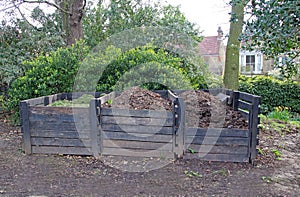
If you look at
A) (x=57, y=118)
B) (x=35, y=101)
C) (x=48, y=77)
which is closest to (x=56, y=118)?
(x=57, y=118)

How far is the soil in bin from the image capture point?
3.48 m

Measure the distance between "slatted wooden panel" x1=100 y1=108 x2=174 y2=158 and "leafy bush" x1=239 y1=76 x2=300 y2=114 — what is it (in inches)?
227

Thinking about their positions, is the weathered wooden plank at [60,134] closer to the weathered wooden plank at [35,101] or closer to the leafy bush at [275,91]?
the weathered wooden plank at [35,101]

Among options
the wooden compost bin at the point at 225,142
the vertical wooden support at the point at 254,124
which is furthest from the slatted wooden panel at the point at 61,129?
the vertical wooden support at the point at 254,124

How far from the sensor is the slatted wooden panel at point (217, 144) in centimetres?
314

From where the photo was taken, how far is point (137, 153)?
3.27 m

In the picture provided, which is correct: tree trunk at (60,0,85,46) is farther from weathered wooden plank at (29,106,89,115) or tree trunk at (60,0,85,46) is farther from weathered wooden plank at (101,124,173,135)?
weathered wooden plank at (101,124,173,135)

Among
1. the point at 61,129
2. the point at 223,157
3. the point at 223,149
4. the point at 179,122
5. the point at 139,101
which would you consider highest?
the point at 139,101

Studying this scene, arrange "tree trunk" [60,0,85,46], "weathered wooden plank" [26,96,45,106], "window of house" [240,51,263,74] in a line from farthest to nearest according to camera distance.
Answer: "window of house" [240,51,263,74] < "tree trunk" [60,0,85,46] < "weathered wooden plank" [26,96,45,106]

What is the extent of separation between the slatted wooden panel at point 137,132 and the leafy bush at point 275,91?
575cm

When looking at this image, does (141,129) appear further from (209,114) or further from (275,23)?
(275,23)

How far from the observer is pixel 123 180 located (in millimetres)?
2773

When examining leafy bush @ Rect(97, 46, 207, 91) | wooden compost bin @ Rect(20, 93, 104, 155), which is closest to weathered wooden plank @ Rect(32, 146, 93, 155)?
wooden compost bin @ Rect(20, 93, 104, 155)

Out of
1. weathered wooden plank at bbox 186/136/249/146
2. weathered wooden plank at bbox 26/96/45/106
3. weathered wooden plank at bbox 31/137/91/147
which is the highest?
weathered wooden plank at bbox 26/96/45/106
